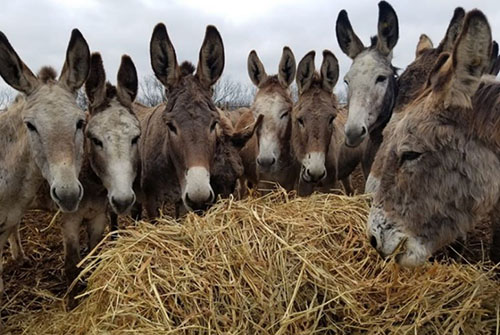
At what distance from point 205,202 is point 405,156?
1836 mm

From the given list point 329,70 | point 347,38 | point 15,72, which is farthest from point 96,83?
point 347,38

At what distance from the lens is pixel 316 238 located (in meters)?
3.34

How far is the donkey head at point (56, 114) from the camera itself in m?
3.44

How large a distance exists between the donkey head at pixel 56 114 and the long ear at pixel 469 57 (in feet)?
9.04

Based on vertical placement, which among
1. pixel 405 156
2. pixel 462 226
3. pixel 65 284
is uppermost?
pixel 405 156

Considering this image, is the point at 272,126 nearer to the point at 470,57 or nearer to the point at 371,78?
the point at 371,78

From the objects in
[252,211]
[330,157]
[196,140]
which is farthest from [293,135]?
[252,211]

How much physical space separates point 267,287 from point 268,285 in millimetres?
14

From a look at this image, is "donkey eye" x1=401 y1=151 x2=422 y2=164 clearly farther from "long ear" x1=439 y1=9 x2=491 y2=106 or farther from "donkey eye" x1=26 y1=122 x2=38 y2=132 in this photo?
"donkey eye" x1=26 y1=122 x2=38 y2=132

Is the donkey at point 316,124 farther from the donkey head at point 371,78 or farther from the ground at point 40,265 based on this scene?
the ground at point 40,265

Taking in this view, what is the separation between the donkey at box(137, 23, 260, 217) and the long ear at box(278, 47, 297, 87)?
1.69 m

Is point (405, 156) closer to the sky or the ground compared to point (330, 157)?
closer to the sky

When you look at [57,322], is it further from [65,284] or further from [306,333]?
[306,333]

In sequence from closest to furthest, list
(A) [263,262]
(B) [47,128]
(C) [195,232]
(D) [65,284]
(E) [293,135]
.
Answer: (A) [263,262] → (C) [195,232] → (B) [47,128] → (D) [65,284] → (E) [293,135]
